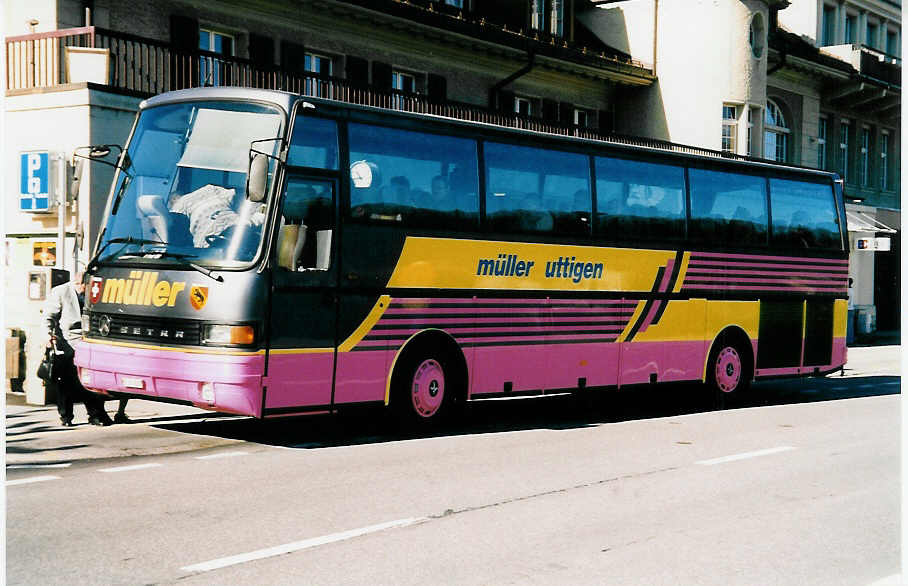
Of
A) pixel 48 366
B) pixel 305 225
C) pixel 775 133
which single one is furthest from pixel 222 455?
pixel 775 133

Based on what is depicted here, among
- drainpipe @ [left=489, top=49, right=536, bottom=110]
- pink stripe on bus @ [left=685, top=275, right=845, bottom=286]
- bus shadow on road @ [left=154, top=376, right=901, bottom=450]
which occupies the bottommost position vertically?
bus shadow on road @ [left=154, top=376, right=901, bottom=450]

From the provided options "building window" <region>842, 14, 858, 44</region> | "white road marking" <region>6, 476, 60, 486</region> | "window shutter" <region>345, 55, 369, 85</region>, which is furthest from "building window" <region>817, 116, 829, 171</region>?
"white road marking" <region>6, 476, 60, 486</region>

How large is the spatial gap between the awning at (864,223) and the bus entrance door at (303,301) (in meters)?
29.0

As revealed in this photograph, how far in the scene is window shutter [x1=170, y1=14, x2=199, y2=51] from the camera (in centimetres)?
2034

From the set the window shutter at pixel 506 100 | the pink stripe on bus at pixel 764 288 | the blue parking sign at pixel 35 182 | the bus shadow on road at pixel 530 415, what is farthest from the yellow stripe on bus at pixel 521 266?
the window shutter at pixel 506 100

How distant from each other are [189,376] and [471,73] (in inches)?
749

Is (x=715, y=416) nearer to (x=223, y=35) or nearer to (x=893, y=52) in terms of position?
(x=223, y=35)

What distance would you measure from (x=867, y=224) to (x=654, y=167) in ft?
89.4

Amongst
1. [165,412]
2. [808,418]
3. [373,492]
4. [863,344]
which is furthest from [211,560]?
[863,344]

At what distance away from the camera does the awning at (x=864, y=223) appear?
124ft

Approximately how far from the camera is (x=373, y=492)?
28.9 ft

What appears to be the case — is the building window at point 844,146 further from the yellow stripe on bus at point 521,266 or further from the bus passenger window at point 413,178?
the bus passenger window at point 413,178

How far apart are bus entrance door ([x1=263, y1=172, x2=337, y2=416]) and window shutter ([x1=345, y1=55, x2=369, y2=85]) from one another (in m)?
13.6

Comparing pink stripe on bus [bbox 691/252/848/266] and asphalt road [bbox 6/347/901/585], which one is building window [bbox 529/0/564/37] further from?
asphalt road [bbox 6/347/901/585]
